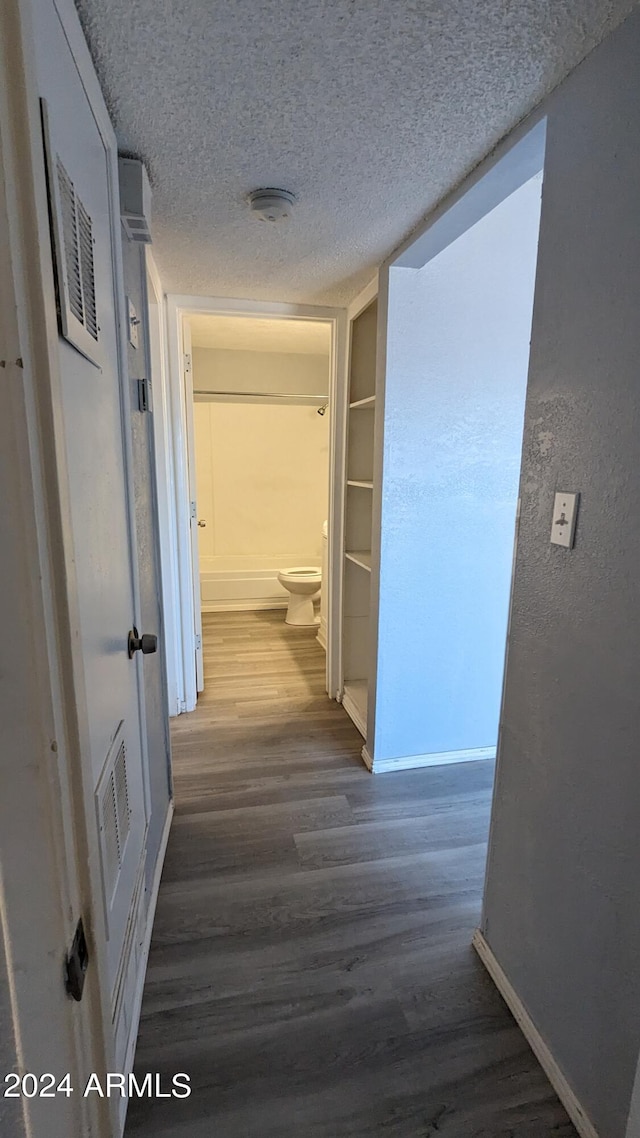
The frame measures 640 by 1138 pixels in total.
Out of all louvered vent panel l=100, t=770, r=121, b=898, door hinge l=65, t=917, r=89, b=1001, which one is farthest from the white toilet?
door hinge l=65, t=917, r=89, b=1001

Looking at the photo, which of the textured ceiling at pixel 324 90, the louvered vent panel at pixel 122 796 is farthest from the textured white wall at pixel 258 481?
the louvered vent panel at pixel 122 796

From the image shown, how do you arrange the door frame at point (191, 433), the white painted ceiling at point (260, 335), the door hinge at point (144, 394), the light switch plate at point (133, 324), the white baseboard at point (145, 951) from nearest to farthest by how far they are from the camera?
the white baseboard at point (145, 951) → the light switch plate at point (133, 324) → the door hinge at point (144, 394) → the door frame at point (191, 433) → the white painted ceiling at point (260, 335)

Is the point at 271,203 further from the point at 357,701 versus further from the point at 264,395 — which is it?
the point at 264,395

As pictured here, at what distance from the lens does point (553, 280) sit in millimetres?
1113

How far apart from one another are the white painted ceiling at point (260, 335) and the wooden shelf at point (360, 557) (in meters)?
1.45

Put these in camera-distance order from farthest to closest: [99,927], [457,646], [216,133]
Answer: [457,646] → [216,133] → [99,927]

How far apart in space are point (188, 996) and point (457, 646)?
159cm

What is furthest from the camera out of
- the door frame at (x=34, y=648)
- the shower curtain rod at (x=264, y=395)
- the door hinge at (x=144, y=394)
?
the shower curtain rod at (x=264, y=395)

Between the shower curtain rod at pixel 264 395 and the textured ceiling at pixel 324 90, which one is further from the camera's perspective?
the shower curtain rod at pixel 264 395

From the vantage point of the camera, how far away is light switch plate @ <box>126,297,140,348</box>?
136 centimetres

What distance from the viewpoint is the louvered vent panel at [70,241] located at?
0.70 m

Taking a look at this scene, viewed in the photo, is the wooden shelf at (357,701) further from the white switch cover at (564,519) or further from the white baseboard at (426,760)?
the white switch cover at (564,519)

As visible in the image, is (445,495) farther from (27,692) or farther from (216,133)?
(27,692)

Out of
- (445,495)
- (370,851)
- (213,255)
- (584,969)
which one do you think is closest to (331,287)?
(213,255)
